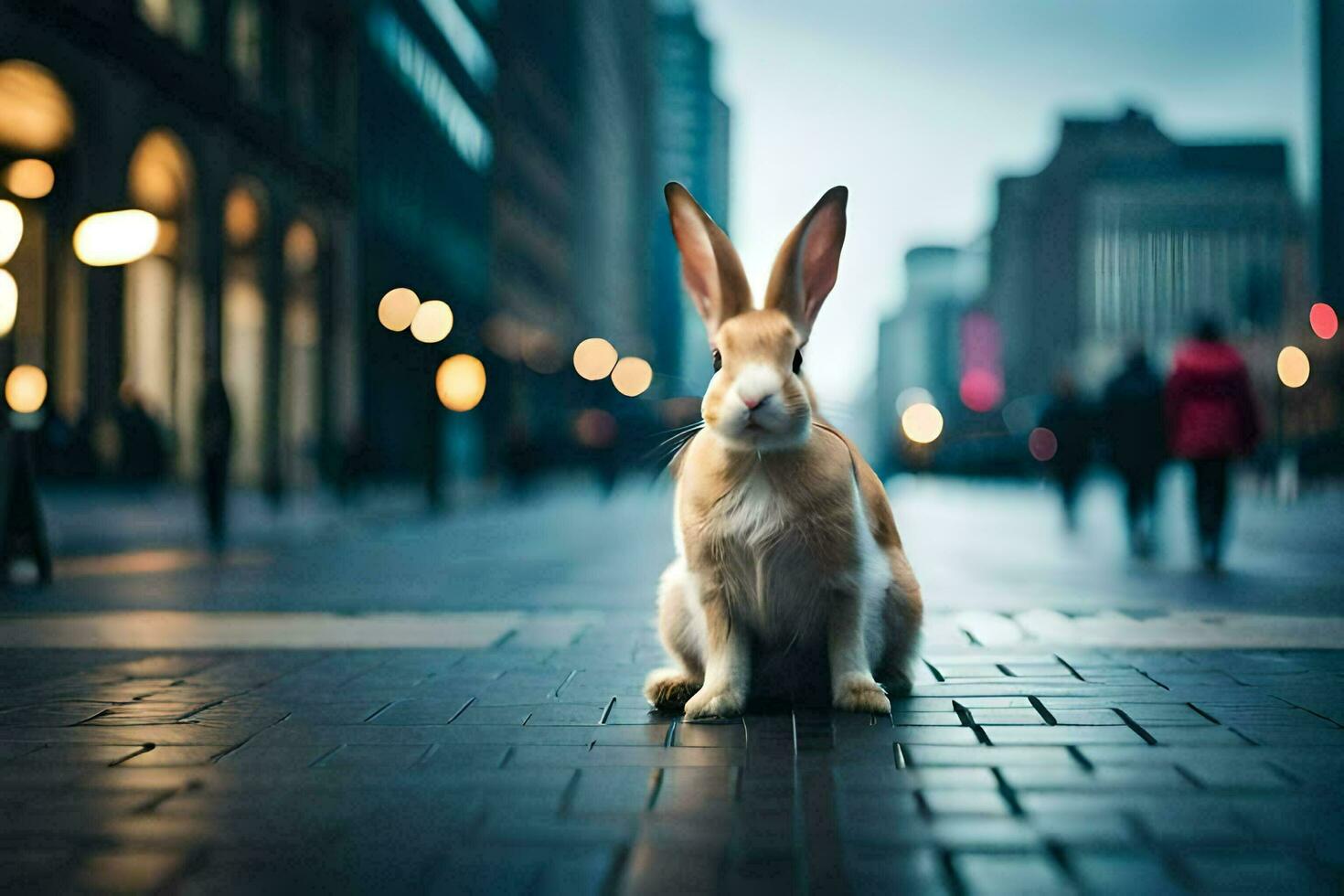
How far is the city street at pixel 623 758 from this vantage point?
2.82 meters

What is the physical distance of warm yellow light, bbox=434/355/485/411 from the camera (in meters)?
25.5

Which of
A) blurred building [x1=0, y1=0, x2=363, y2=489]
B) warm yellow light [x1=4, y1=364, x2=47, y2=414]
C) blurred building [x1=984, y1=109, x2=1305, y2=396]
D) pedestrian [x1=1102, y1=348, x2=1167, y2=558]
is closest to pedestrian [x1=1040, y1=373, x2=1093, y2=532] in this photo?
pedestrian [x1=1102, y1=348, x2=1167, y2=558]

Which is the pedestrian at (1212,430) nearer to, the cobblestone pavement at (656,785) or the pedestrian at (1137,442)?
the pedestrian at (1137,442)

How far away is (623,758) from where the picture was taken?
3.81 m

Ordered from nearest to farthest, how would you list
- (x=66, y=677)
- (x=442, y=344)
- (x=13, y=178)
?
1. (x=66, y=677)
2. (x=13, y=178)
3. (x=442, y=344)

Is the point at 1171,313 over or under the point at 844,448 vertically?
over

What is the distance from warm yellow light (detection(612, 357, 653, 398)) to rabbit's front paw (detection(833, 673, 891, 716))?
54566mm

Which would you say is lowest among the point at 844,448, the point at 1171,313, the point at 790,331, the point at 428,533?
the point at 428,533

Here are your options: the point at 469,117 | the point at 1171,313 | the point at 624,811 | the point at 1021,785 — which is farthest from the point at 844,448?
the point at 1171,313

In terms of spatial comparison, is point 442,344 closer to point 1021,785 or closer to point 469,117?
point 1021,785

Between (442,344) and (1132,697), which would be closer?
(1132,697)

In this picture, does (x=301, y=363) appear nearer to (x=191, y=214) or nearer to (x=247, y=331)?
(x=247, y=331)

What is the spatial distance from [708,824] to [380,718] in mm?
1664

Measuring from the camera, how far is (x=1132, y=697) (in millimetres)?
4715
